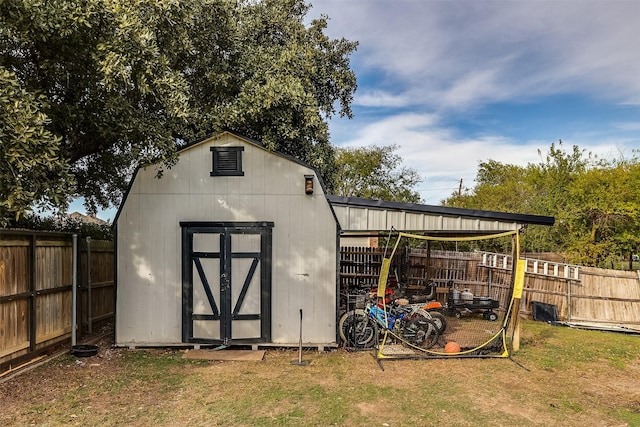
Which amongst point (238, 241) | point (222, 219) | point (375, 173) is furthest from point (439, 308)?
point (375, 173)

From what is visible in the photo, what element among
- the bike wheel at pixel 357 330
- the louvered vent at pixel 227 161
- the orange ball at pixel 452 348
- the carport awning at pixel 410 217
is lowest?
the orange ball at pixel 452 348

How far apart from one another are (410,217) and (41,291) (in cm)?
572

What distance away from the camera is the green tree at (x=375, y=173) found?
24.4 meters

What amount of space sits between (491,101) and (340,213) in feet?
55.9

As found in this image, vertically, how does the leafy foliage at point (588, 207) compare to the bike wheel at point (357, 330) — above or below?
above

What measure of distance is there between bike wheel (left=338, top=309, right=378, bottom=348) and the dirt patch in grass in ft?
0.90

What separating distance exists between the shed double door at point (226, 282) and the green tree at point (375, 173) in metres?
17.5

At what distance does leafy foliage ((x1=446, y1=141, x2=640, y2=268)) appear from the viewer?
1401cm

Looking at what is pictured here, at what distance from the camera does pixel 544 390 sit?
17.1 ft

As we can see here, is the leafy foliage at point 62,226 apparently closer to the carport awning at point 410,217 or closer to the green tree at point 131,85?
the green tree at point 131,85

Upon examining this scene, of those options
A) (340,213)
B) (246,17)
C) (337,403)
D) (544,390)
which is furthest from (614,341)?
(246,17)

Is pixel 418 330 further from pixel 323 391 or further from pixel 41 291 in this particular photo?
pixel 41 291

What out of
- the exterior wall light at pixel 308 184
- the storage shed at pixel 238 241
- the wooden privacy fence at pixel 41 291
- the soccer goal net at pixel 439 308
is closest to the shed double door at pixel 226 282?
the storage shed at pixel 238 241

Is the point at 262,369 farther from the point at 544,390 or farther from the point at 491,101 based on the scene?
the point at 491,101
